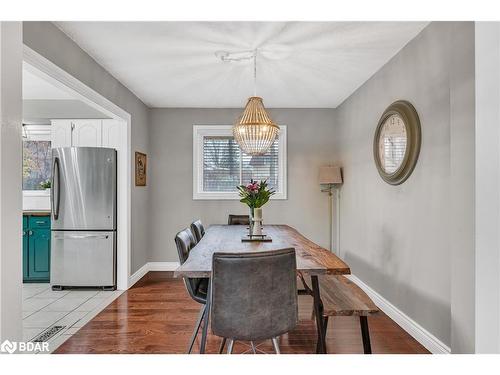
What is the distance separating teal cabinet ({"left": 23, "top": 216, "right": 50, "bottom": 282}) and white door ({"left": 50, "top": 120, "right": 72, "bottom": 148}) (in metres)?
1.00

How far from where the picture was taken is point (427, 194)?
7.79 feet

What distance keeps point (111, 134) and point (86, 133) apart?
323 millimetres

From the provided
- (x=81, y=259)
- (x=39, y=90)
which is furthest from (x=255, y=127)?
(x=39, y=90)

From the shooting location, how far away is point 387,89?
121 inches

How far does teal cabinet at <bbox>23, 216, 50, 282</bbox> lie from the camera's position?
397cm

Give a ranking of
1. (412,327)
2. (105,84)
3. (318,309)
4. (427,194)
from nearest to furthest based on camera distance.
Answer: (318,309) → (427,194) → (412,327) → (105,84)

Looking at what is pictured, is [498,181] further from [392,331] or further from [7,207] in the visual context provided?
[392,331]

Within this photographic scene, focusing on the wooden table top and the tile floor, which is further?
the tile floor

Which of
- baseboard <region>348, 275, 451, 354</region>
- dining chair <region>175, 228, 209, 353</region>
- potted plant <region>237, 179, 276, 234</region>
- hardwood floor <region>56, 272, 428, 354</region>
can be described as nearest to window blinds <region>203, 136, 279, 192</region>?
hardwood floor <region>56, 272, 428, 354</region>

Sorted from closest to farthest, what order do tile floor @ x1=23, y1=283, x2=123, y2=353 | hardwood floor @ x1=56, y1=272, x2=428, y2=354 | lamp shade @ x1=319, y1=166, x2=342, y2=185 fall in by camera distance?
hardwood floor @ x1=56, y1=272, x2=428, y2=354 → tile floor @ x1=23, y1=283, x2=123, y2=353 → lamp shade @ x1=319, y1=166, x2=342, y2=185

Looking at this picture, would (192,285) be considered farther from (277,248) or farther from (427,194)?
(427,194)

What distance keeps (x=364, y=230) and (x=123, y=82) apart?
11.1ft

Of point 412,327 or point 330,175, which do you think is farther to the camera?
point 330,175

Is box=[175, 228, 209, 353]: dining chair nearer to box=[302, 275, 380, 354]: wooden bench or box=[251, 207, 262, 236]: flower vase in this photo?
box=[251, 207, 262, 236]: flower vase
